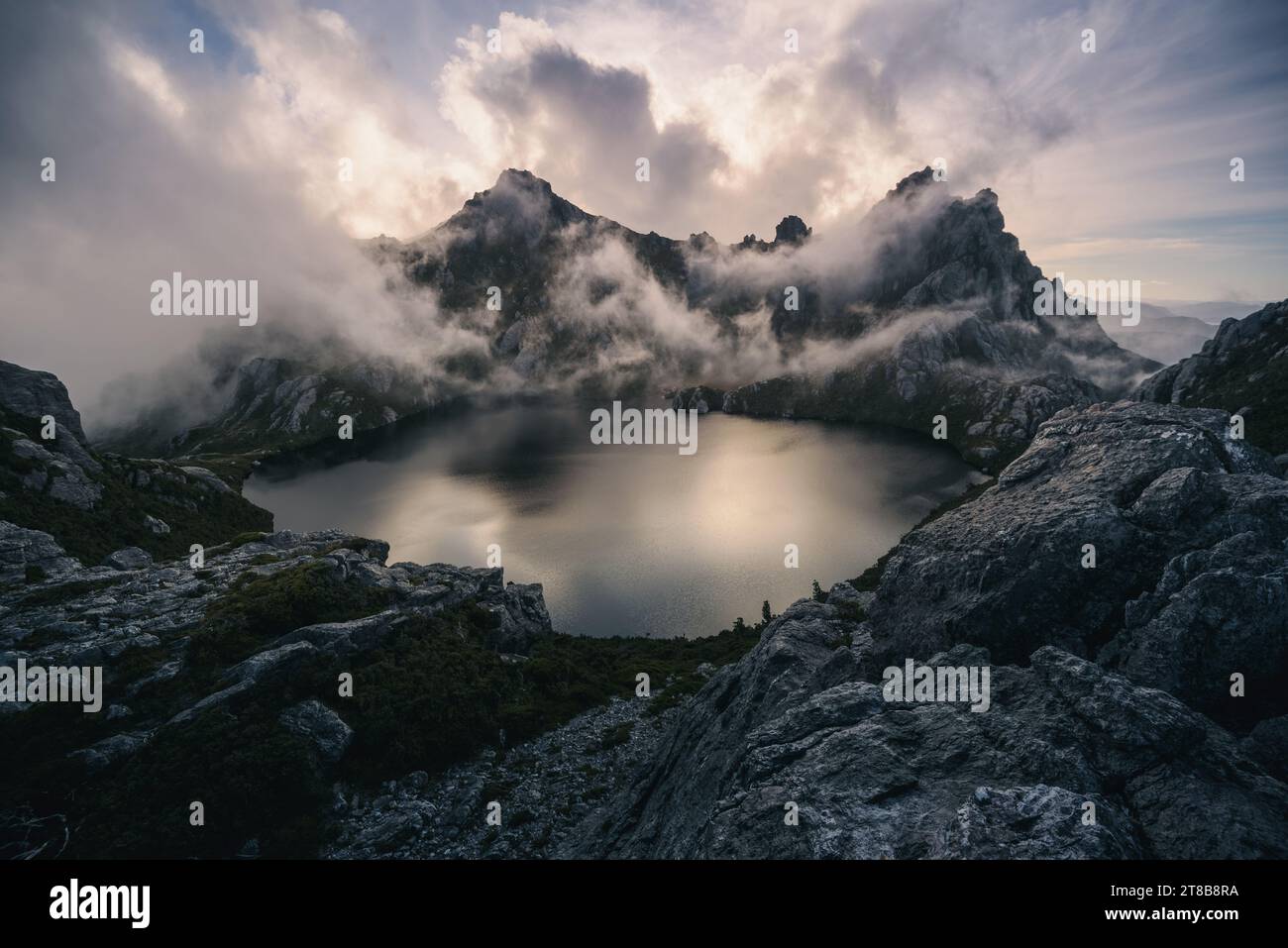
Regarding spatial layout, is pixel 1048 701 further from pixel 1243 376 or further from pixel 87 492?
pixel 1243 376

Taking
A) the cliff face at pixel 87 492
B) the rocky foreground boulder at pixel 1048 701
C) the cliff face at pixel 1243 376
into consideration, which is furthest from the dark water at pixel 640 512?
the cliff face at pixel 1243 376

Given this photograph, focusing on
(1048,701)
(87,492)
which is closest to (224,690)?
(1048,701)

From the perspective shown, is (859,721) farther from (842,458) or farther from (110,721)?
(842,458)

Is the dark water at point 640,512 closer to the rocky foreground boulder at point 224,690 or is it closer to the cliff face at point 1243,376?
the rocky foreground boulder at point 224,690
